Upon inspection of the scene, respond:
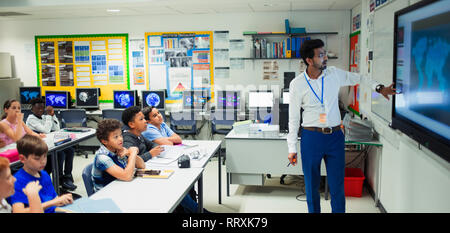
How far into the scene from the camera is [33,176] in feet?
7.45

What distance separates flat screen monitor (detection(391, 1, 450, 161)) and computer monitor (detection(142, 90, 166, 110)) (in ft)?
15.0

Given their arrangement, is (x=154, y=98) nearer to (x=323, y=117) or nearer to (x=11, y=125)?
(x=11, y=125)

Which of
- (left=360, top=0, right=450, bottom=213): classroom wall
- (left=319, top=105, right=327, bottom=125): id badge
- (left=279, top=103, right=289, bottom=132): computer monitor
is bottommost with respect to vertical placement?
(left=360, top=0, right=450, bottom=213): classroom wall

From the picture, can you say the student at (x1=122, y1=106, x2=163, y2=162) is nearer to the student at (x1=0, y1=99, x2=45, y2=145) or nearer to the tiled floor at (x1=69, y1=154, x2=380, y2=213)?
the tiled floor at (x1=69, y1=154, x2=380, y2=213)

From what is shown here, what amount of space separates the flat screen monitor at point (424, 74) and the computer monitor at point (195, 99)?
4359 millimetres

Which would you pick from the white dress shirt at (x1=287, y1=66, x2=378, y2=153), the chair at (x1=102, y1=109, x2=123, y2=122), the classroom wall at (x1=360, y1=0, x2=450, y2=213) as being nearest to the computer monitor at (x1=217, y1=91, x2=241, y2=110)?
the chair at (x1=102, y1=109, x2=123, y2=122)

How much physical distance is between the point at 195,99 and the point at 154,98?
28.9 inches

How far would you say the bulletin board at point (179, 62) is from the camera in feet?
23.5

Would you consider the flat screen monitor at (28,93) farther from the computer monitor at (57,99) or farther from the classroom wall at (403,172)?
the classroom wall at (403,172)

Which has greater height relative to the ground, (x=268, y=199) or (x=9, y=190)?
(x=9, y=190)

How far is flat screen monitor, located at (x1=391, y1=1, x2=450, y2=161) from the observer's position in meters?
2.15

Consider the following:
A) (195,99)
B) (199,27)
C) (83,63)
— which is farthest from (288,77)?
(83,63)

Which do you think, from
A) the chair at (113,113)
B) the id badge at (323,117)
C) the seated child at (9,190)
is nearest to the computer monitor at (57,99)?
the chair at (113,113)
